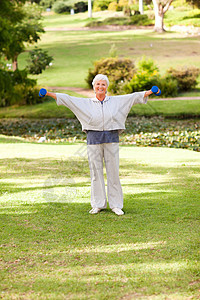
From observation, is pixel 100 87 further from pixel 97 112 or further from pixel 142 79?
pixel 142 79

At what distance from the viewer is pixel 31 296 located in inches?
129

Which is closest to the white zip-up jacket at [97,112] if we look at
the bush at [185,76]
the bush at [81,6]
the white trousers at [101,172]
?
the white trousers at [101,172]

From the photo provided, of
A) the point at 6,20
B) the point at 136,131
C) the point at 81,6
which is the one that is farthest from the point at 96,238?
the point at 81,6

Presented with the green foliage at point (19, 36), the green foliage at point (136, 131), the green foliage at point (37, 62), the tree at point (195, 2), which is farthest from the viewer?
the tree at point (195, 2)

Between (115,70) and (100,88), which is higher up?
(100,88)

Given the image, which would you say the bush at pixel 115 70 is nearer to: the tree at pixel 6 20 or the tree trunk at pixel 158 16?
the tree at pixel 6 20

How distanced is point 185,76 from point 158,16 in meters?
16.7

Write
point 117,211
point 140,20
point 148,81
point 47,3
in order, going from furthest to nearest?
point 47,3
point 140,20
point 148,81
point 117,211

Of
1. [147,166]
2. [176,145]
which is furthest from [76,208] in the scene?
[176,145]

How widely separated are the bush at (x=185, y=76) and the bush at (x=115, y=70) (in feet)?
7.87

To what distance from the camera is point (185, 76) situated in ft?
83.6

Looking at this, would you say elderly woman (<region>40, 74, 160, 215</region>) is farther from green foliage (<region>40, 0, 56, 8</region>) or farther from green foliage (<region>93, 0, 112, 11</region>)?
green foliage (<region>40, 0, 56, 8</region>)

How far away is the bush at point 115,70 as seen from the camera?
24.2m

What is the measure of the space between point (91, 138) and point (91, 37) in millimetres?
35970
